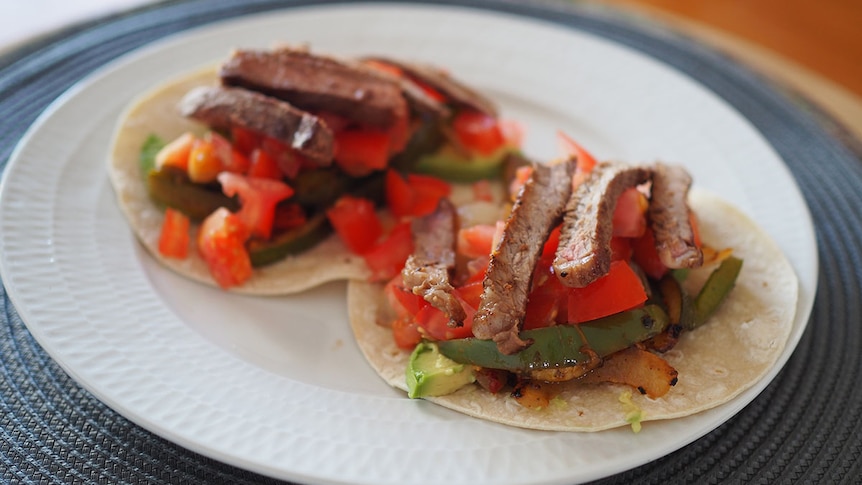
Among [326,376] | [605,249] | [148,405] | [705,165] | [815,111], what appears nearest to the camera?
[148,405]

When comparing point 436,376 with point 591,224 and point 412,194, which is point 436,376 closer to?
point 591,224

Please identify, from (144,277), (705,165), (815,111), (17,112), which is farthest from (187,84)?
(815,111)

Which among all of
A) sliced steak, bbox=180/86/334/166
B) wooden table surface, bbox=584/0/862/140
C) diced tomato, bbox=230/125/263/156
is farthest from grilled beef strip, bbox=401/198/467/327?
wooden table surface, bbox=584/0/862/140

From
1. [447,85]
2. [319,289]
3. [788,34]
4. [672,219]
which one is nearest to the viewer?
[672,219]

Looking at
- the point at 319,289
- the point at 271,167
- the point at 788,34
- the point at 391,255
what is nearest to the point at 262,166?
the point at 271,167

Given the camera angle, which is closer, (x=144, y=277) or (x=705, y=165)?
(x=144, y=277)

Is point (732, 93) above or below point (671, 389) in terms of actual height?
above

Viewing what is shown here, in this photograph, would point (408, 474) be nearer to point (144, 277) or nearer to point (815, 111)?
point (144, 277)
